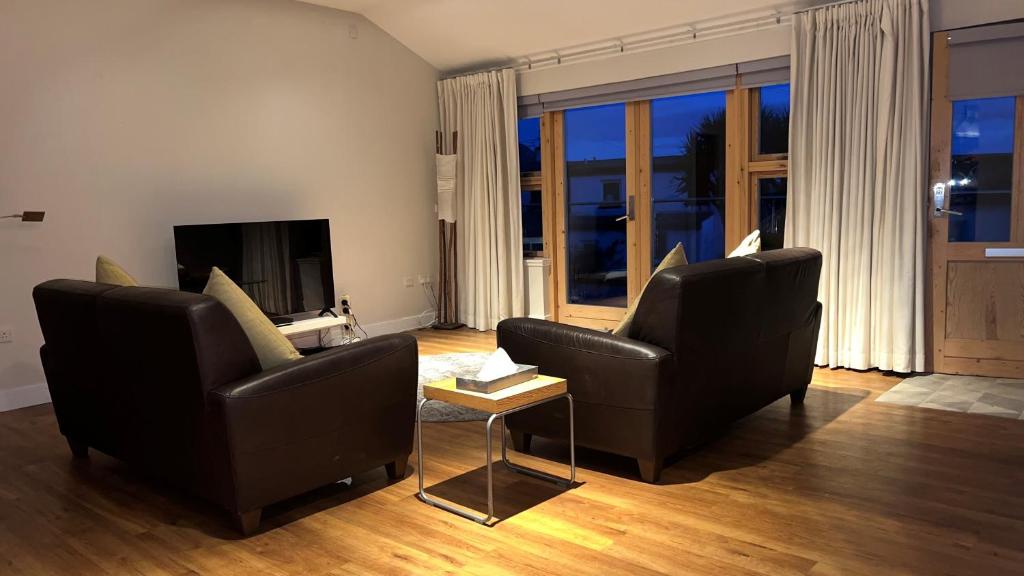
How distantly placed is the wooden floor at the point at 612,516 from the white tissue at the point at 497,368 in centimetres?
54

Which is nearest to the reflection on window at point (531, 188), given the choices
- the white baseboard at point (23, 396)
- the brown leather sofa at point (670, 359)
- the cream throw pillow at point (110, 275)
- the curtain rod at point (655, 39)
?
the curtain rod at point (655, 39)

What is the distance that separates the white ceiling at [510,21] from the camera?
5.73 meters

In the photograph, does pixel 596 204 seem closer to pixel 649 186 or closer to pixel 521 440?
pixel 649 186

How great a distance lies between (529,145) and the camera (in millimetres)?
7352

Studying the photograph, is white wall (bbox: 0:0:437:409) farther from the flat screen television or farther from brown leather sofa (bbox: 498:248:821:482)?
brown leather sofa (bbox: 498:248:821:482)

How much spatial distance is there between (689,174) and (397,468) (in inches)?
156

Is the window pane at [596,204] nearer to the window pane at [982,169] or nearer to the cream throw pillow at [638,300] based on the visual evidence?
the window pane at [982,169]

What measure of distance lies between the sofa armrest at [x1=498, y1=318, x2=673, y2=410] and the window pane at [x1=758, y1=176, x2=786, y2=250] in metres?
3.06

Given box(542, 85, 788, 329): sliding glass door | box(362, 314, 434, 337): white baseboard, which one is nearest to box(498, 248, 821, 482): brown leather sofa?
box(542, 85, 788, 329): sliding glass door

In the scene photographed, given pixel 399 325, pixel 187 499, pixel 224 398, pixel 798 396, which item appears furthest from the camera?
pixel 399 325

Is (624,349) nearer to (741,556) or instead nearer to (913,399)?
(741,556)

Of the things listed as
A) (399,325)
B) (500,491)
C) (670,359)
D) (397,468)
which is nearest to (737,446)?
(670,359)

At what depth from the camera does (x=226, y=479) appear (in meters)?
2.78

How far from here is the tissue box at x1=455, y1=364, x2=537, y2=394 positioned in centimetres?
295
